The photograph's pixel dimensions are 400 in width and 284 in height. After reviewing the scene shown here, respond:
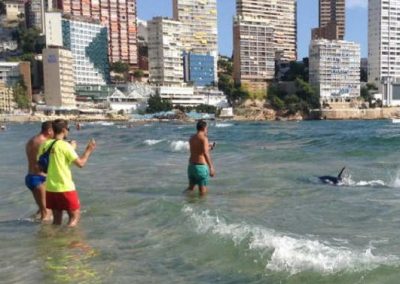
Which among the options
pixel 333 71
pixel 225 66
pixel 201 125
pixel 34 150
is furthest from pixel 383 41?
pixel 34 150

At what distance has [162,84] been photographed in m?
130

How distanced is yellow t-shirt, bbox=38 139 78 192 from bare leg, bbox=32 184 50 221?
32.7 inches

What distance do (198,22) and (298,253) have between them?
155 metres

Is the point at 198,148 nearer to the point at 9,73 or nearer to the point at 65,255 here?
the point at 65,255

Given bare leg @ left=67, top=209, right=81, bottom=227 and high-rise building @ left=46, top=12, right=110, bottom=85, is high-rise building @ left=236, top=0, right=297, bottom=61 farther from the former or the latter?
bare leg @ left=67, top=209, right=81, bottom=227

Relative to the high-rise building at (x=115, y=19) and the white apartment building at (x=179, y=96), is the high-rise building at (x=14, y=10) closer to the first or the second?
the high-rise building at (x=115, y=19)

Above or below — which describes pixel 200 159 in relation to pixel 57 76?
below

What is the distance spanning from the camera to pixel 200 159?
32.2ft

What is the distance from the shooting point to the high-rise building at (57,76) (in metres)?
110

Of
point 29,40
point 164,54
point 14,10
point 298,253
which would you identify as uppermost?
point 14,10

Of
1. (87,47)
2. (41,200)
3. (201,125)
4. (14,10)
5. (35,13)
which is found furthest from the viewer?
(14,10)

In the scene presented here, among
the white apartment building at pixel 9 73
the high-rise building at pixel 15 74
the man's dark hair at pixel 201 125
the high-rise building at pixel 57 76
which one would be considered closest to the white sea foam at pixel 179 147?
the man's dark hair at pixel 201 125

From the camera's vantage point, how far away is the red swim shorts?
6.88 metres

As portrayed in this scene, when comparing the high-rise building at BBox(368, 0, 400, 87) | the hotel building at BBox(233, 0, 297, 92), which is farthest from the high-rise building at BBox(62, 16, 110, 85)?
the high-rise building at BBox(368, 0, 400, 87)
